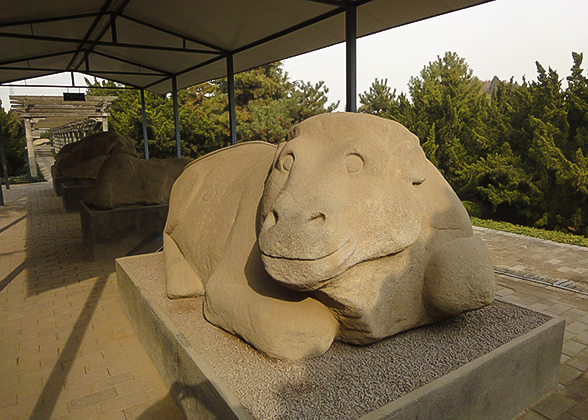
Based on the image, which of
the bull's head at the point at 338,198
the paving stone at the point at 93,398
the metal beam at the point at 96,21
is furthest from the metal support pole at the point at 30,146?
the bull's head at the point at 338,198

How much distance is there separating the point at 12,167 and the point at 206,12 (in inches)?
731

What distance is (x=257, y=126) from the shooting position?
19.4 m

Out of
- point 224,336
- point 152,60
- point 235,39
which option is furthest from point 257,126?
point 224,336

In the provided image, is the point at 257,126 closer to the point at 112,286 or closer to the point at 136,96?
the point at 136,96

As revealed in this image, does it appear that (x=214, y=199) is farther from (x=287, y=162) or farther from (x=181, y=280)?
(x=287, y=162)

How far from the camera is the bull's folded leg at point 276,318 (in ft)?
6.98

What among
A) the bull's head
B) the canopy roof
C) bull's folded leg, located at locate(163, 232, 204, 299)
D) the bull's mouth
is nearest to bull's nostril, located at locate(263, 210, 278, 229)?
the bull's head

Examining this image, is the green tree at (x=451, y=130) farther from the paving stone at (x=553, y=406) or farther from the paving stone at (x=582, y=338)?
the paving stone at (x=553, y=406)

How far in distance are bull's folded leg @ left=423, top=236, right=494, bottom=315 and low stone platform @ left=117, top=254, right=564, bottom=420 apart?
29 cm

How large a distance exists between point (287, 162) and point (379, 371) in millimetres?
1136

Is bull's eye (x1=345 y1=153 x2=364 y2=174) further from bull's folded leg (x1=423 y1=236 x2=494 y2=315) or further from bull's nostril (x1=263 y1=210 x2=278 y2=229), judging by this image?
bull's folded leg (x1=423 y1=236 x2=494 y2=315)

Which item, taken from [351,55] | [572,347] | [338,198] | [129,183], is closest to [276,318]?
[338,198]

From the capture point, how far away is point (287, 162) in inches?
83.6

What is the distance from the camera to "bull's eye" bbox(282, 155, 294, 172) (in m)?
2.11
